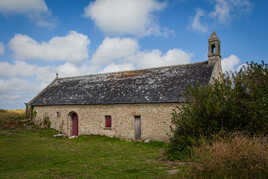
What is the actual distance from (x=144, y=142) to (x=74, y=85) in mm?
13003

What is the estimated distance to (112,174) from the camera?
891cm

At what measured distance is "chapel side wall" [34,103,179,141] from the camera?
17.5m

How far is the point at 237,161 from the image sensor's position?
714cm

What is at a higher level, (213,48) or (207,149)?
(213,48)

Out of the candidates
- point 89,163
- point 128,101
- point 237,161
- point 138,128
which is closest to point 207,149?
point 237,161

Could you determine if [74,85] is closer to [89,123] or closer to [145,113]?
[89,123]

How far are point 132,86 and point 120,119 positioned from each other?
3.46m

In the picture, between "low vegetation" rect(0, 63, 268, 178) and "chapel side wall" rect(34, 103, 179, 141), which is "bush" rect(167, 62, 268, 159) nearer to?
"low vegetation" rect(0, 63, 268, 178)

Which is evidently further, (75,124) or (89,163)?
(75,124)

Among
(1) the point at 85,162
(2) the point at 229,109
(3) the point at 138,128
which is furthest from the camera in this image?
(3) the point at 138,128

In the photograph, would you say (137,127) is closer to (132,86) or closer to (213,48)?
(132,86)

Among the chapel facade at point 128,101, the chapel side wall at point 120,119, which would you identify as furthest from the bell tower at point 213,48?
the chapel side wall at point 120,119

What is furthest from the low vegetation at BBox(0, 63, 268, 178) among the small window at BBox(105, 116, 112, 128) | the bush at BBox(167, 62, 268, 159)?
the small window at BBox(105, 116, 112, 128)

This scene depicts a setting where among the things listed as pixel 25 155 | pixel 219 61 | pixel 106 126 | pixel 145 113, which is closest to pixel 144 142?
pixel 145 113
